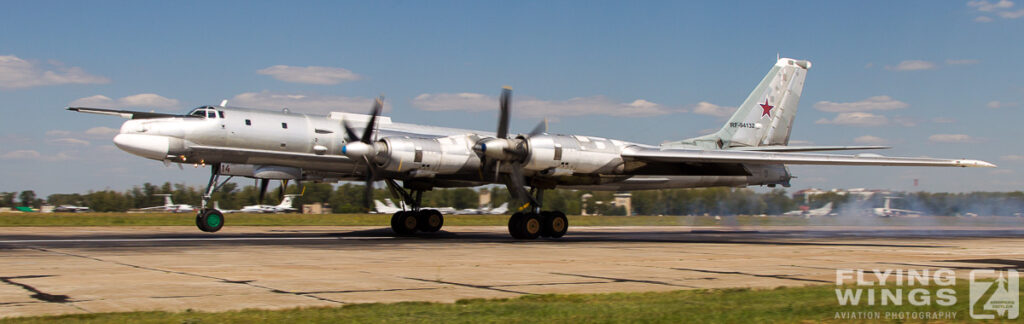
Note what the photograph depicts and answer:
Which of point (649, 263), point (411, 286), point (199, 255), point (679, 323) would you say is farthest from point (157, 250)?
point (679, 323)

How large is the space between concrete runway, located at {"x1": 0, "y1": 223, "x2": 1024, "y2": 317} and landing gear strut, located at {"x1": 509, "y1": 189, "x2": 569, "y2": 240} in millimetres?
2984

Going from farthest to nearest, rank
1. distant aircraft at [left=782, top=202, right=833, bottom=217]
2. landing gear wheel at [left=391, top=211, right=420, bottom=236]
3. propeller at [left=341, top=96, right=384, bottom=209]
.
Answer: distant aircraft at [left=782, top=202, right=833, bottom=217] → landing gear wheel at [left=391, top=211, right=420, bottom=236] → propeller at [left=341, top=96, right=384, bottom=209]

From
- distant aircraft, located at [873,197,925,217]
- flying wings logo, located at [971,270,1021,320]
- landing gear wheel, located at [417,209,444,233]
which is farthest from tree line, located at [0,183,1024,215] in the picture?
flying wings logo, located at [971,270,1021,320]

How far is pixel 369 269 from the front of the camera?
1278 cm

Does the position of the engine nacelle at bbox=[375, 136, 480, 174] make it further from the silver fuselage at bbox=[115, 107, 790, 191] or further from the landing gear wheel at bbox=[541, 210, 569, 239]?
the landing gear wheel at bbox=[541, 210, 569, 239]

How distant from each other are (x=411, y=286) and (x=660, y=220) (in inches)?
1337

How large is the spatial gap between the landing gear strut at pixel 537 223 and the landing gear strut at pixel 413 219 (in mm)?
4424

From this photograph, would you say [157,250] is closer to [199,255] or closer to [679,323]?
[199,255]

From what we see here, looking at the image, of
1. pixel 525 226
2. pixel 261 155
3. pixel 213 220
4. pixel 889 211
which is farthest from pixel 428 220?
pixel 889 211

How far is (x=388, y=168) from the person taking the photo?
2119 cm

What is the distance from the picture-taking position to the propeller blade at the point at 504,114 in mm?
21562

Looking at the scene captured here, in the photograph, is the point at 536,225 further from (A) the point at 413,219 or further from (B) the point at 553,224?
(A) the point at 413,219

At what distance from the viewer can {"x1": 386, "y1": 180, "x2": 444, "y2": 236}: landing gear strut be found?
26297 millimetres

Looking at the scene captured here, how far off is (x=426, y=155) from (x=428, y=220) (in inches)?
226
